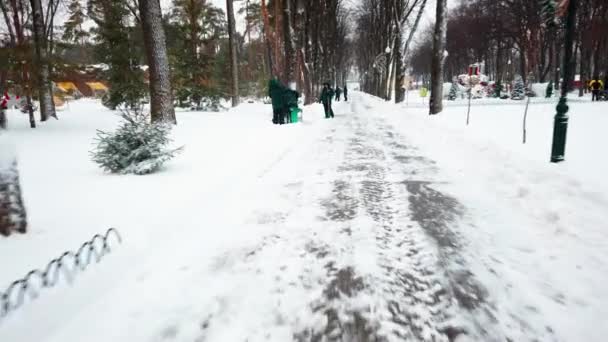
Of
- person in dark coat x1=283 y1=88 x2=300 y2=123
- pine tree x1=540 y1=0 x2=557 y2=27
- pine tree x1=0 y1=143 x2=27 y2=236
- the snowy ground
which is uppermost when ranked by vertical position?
pine tree x1=540 y1=0 x2=557 y2=27

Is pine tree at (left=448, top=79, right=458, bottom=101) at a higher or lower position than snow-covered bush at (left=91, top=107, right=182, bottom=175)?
higher

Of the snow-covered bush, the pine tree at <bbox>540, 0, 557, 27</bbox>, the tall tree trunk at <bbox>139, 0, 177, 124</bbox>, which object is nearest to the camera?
the snow-covered bush

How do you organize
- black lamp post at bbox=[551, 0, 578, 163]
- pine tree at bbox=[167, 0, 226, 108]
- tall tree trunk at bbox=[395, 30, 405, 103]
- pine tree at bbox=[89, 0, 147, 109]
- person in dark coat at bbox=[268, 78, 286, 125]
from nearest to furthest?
black lamp post at bbox=[551, 0, 578, 163] < person in dark coat at bbox=[268, 78, 286, 125] < pine tree at bbox=[89, 0, 147, 109] < pine tree at bbox=[167, 0, 226, 108] < tall tree trunk at bbox=[395, 30, 405, 103]

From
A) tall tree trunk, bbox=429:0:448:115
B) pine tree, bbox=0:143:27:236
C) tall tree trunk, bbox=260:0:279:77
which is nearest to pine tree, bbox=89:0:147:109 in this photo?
tall tree trunk, bbox=260:0:279:77

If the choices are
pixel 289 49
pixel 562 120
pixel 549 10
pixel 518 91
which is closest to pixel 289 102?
pixel 289 49

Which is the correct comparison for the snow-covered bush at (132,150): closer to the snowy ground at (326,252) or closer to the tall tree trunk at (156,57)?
the snowy ground at (326,252)

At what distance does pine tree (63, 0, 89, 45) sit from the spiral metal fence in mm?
21685

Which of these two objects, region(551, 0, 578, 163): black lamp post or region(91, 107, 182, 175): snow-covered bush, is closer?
region(91, 107, 182, 175): snow-covered bush

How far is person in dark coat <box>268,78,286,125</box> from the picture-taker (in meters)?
14.6

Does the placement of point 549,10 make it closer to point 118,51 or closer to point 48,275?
point 48,275

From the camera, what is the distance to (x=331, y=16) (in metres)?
34.6

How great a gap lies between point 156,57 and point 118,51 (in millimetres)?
13230

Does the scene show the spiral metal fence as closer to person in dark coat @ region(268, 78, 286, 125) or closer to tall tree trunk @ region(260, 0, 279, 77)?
person in dark coat @ region(268, 78, 286, 125)

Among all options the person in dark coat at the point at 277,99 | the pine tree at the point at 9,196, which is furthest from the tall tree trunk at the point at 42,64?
the pine tree at the point at 9,196
